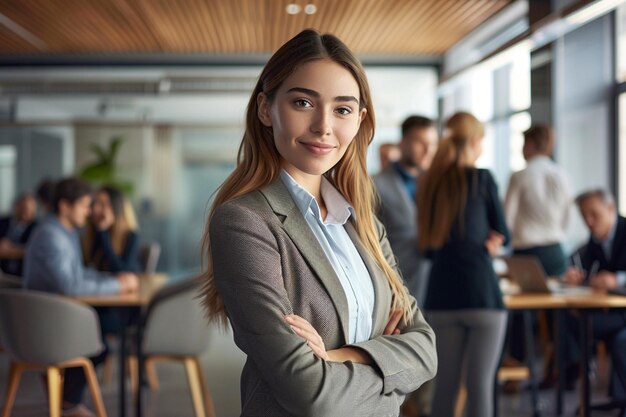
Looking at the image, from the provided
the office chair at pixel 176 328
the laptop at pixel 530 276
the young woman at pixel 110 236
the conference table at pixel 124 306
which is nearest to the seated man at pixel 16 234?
the young woman at pixel 110 236

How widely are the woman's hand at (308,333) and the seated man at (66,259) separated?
11.5ft

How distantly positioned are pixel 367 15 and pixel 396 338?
7303 mm

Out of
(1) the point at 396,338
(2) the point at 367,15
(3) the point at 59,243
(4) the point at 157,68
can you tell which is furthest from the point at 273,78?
(4) the point at 157,68

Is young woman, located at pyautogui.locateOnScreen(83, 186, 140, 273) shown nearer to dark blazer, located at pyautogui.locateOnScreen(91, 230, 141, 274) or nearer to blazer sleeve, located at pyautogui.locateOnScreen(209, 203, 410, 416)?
dark blazer, located at pyautogui.locateOnScreen(91, 230, 141, 274)

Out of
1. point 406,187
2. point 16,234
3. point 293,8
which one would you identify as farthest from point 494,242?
point 16,234

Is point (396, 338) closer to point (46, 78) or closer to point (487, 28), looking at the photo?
point (487, 28)

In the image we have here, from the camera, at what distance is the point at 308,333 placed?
1528 millimetres

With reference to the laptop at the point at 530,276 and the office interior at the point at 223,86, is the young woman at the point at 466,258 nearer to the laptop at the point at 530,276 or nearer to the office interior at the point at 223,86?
the laptop at the point at 530,276

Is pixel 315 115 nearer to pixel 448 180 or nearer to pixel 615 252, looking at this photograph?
pixel 448 180

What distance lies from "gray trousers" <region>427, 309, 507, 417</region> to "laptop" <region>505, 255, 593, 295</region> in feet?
3.26

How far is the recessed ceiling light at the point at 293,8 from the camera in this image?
8.24 metres

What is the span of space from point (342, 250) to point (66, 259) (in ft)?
11.5

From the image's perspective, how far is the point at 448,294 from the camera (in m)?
3.89

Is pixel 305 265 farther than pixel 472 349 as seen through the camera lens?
No
